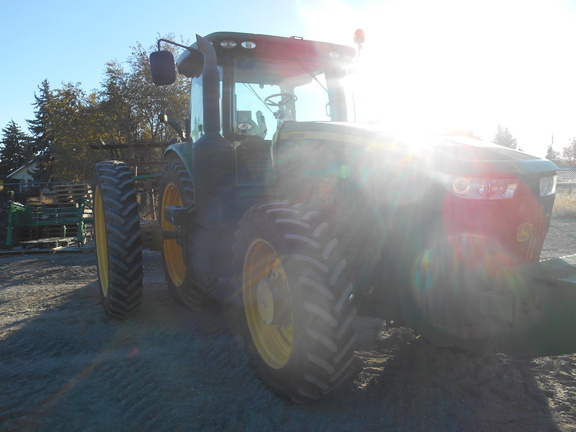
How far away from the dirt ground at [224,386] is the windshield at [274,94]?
186 centimetres

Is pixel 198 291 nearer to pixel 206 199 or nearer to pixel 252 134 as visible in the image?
pixel 206 199

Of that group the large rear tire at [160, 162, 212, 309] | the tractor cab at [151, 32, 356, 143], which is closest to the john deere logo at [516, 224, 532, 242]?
the tractor cab at [151, 32, 356, 143]

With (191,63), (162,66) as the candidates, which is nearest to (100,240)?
(191,63)

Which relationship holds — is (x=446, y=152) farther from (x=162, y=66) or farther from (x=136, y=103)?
(x=136, y=103)

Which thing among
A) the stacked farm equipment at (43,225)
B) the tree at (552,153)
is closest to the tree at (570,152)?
the tree at (552,153)

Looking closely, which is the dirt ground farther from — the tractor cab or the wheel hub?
the tractor cab

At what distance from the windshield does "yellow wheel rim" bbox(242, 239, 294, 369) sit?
5.19 ft

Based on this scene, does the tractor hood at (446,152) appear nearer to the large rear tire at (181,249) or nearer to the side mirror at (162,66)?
the side mirror at (162,66)

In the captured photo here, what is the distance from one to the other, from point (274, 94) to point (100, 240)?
2.67m

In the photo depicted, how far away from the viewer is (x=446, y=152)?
2.48 meters

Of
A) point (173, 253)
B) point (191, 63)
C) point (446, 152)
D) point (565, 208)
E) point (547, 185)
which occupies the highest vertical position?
point (191, 63)

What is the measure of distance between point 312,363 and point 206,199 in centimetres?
195

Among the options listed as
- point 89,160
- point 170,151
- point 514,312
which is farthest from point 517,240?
point 89,160

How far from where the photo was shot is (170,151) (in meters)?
5.31
